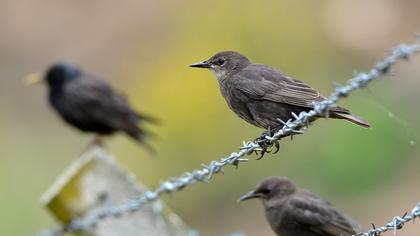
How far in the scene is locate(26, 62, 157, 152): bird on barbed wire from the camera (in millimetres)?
10227

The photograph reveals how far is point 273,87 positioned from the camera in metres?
5.41

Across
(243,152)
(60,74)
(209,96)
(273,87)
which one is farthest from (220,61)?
(209,96)

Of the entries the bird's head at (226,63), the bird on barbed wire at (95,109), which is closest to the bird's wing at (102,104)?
the bird on barbed wire at (95,109)

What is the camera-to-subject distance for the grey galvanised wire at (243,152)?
378 cm

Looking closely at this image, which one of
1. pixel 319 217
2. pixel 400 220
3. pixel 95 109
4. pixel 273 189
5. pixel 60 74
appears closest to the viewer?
pixel 400 220

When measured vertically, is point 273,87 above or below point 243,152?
above

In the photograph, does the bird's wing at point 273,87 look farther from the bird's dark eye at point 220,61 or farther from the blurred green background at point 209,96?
the blurred green background at point 209,96

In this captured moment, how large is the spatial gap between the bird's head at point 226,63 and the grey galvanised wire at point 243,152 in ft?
2.35

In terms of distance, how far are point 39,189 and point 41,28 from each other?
451 cm

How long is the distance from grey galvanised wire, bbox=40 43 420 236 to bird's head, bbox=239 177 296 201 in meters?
0.76

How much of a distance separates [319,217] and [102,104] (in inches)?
189

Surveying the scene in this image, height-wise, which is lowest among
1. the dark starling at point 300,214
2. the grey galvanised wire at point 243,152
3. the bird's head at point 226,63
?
the grey galvanised wire at point 243,152

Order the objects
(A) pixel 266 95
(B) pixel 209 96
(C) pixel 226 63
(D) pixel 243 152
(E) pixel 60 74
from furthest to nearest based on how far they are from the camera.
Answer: (B) pixel 209 96 < (E) pixel 60 74 < (C) pixel 226 63 < (A) pixel 266 95 < (D) pixel 243 152

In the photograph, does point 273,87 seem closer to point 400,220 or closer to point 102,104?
point 400,220
